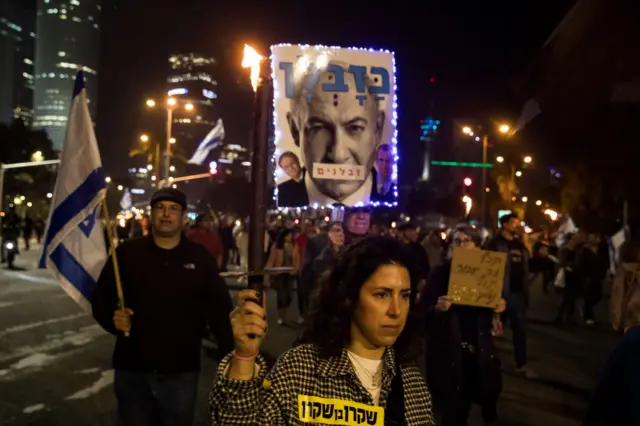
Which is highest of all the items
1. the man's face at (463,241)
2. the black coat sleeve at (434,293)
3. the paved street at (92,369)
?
the man's face at (463,241)

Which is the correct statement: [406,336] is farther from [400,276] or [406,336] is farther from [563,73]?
[563,73]

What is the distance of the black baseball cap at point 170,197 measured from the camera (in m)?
4.26

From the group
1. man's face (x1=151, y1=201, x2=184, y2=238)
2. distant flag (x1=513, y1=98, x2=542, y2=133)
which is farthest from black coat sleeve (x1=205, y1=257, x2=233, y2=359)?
distant flag (x1=513, y1=98, x2=542, y2=133)

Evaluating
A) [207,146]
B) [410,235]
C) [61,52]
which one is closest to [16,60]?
[61,52]

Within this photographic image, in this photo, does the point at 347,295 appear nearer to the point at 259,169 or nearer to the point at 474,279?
the point at 259,169

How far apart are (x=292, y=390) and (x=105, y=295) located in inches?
92.7

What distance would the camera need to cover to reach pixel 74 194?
4.36m

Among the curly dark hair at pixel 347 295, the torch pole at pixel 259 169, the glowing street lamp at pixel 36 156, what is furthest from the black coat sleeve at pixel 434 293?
the glowing street lamp at pixel 36 156

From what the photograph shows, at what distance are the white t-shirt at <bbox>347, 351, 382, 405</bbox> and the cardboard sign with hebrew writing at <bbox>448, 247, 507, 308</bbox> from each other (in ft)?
12.5

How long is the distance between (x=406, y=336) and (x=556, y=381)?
22.8 ft

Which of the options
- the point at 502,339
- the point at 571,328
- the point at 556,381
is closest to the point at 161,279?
the point at 556,381

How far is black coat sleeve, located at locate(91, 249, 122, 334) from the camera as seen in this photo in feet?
13.7

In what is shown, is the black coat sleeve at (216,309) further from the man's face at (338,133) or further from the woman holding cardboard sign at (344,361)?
the man's face at (338,133)

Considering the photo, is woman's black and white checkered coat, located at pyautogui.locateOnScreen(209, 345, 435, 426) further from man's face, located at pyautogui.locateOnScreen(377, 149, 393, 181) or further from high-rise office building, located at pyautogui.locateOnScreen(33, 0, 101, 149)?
high-rise office building, located at pyautogui.locateOnScreen(33, 0, 101, 149)
